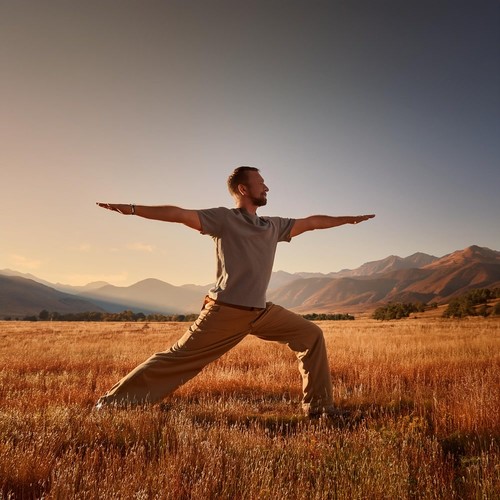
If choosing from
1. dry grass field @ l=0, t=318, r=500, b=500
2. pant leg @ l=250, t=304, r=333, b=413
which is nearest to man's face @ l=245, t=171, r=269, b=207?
pant leg @ l=250, t=304, r=333, b=413

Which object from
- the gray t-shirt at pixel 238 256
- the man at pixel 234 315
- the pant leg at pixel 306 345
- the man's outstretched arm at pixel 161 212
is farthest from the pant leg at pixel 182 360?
the man's outstretched arm at pixel 161 212

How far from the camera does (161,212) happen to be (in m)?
4.07

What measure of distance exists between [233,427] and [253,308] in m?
1.31

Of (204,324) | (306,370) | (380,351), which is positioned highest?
(204,324)

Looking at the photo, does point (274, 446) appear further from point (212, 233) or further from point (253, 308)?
point (212, 233)

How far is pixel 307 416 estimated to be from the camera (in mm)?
4715

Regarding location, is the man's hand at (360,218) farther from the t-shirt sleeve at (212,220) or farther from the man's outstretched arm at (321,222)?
the t-shirt sleeve at (212,220)

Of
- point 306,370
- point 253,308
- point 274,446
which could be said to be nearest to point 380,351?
point 306,370

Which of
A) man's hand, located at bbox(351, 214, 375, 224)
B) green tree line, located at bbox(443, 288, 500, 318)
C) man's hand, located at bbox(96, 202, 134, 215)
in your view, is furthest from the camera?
green tree line, located at bbox(443, 288, 500, 318)

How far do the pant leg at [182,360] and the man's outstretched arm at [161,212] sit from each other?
105 centimetres

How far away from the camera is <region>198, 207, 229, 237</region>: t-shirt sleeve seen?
4438 millimetres

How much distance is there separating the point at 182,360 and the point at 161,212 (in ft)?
5.79

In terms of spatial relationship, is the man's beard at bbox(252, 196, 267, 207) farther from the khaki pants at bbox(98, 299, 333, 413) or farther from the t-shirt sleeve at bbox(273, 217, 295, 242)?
the khaki pants at bbox(98, 299, 333, 413)

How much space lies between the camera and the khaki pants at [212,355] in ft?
14.5
